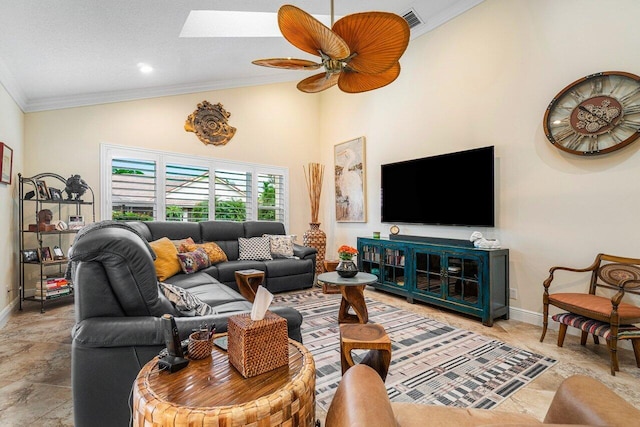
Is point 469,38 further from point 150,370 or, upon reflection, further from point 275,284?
point 150,370

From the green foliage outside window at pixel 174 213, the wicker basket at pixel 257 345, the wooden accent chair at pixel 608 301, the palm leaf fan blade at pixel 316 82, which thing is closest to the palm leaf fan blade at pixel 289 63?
the palm leaf fan blade at pixel 316 82

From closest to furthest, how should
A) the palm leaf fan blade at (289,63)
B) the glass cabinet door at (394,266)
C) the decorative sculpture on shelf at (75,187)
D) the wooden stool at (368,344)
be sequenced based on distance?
the wooden stool at (368,344)
the palm leaf fan blade at (289,63)
the decorative sculpture on shelf at (75,187)
the glass cabinet door at (394,266)

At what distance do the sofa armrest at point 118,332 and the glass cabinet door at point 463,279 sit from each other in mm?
3014

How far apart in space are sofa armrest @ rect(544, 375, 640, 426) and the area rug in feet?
3.62

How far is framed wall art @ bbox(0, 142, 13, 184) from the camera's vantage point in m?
3.22

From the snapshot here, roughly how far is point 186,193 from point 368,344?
454 cm

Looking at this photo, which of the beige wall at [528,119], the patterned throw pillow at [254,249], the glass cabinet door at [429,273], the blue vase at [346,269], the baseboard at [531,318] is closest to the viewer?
the beige wall at [528,119]

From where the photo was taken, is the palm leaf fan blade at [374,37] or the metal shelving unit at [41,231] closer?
the palm leaf fan blade at [374,37]

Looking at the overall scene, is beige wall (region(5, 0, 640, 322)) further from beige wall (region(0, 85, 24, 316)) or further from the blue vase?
the blue vase

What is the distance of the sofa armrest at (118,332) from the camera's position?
135cm

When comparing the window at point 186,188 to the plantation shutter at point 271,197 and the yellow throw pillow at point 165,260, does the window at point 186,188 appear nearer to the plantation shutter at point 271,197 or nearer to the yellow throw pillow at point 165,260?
the plantation shutter at point 271,197

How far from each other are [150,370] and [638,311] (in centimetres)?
323

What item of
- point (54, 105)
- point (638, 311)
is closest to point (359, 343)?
point (638, 311)

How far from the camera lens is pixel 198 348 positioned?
1204 millimetres
